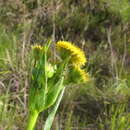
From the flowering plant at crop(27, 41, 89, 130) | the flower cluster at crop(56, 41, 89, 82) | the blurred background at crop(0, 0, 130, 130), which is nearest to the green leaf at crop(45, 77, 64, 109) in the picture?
the flowering plant at crop(27, 41, 89, 130)

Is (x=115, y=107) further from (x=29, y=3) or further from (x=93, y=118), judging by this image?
(x=29, y=3)

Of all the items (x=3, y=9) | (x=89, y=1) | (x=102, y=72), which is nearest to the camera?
(x=102, y=72)

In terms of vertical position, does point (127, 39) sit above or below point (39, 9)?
below

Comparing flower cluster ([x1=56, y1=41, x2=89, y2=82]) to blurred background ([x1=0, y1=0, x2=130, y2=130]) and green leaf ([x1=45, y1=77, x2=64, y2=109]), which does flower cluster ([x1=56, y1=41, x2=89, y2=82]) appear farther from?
blurred background ([x1=0, y1=0, x2=130, y2=130])

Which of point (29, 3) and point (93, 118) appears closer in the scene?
point (93, 118)

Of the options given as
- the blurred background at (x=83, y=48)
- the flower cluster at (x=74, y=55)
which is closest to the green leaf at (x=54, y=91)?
the flower cluster at (x=74, y=55)

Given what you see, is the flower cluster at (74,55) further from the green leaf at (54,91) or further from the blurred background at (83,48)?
the blurred background at (83,48)

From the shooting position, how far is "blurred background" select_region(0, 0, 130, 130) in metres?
2.49

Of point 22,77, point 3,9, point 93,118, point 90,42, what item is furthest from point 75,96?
→ point 3,9

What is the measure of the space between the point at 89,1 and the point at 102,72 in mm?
848

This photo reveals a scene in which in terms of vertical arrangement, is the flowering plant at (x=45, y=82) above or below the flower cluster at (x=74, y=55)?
below

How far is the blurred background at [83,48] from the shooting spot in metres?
2.49

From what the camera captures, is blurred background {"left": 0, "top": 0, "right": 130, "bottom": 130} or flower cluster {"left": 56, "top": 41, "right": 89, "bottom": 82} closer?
flower cluster {"left": 56, "top": 41, "right": 89, "bottom": 82}

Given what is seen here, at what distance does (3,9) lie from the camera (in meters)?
3.52
